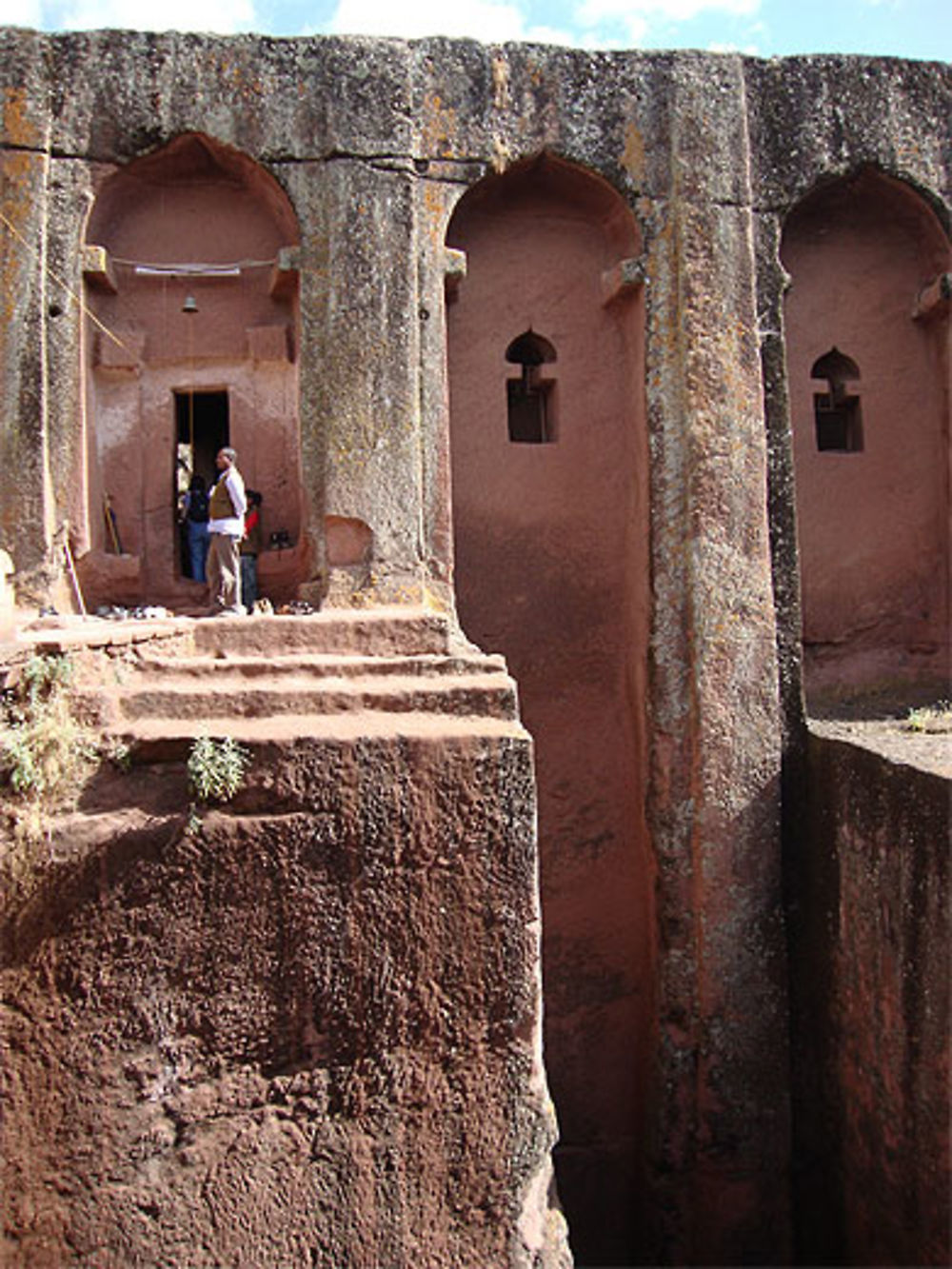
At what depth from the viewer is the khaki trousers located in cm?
645

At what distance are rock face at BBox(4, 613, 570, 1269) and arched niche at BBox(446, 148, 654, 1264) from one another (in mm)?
3025

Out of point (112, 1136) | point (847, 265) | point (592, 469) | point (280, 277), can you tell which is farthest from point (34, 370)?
point (847, 265)

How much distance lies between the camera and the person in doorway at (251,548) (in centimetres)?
699

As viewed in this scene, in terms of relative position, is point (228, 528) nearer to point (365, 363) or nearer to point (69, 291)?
point (365, 363)

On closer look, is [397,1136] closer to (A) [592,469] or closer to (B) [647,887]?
(B) [647,887]

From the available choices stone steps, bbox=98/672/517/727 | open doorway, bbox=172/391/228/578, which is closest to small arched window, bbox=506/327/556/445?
open doorway, bbox=172/391/228/578

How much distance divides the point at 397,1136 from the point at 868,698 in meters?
4.98

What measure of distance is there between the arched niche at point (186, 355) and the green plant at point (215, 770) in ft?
11.0

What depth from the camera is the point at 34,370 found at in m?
6.44

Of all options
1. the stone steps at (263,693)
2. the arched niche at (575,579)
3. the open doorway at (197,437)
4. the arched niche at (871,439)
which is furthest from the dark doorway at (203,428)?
the arched niche at (871,439)

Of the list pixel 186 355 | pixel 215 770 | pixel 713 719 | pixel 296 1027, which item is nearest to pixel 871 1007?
pixel 713 719

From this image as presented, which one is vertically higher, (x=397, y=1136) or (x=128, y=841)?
(x=128, y=841)

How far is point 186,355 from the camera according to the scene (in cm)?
701

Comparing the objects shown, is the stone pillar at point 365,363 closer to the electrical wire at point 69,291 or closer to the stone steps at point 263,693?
the electrical wire at point 69,291
